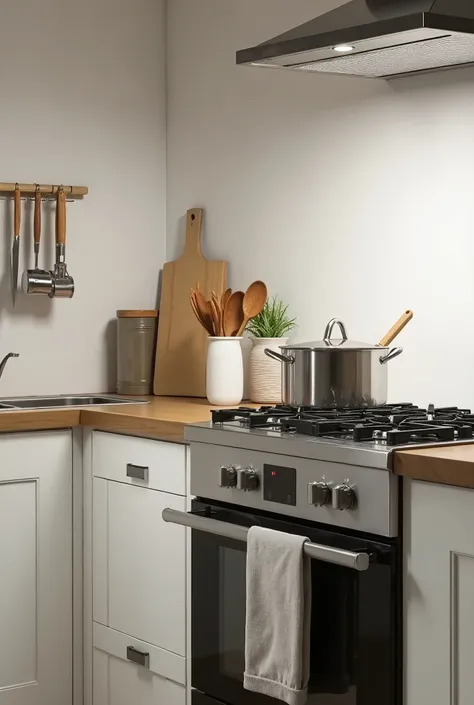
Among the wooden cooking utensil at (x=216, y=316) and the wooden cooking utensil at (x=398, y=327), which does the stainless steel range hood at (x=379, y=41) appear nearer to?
the wooden cooking utensil at (x=398, y=327)

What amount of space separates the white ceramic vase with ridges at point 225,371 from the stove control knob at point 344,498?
1061 mm

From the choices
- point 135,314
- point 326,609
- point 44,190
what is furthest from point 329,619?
point 44,190

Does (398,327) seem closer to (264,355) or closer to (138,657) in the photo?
(264,355)

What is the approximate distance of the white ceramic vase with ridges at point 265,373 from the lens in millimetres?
3045

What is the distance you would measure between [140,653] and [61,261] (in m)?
1.21

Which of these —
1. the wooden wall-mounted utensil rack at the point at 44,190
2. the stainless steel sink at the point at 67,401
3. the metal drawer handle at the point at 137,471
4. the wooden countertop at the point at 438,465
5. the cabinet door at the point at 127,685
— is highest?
the wooden wall-mounted utensil rack at the point at 44,190

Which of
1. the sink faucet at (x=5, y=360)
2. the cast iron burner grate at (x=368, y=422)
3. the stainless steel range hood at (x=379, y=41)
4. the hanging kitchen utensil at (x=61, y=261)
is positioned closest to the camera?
the cast iron burner grate at (x=368, y=422)

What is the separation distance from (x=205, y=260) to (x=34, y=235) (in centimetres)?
52

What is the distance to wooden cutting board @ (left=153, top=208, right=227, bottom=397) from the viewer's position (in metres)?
3.30

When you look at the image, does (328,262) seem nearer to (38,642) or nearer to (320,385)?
(320,385)

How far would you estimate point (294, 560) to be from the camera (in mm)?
2020

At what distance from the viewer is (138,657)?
269 centimetres

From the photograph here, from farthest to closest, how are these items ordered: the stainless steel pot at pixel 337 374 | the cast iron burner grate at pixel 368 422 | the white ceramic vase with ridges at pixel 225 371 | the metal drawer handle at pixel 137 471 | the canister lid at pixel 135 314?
the canister lid at pixel 135 314 → the white ceramic vase with ridges at pixel 225 371 → the metal drawer handle at pixel 137 471 → the stainless steel pot at pixel 337 374 → the cast iron burner grate at pixel 368 422

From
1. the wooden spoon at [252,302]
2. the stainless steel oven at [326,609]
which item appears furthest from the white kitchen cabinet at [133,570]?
the wooden spoon at [252,302]
